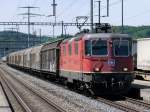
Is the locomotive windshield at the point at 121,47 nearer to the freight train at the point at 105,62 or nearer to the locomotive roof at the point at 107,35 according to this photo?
the freight train at the point at 105,62

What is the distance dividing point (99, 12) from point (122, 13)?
3.71 meters

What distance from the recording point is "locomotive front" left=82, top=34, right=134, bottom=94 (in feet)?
69.9

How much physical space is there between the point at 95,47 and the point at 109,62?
102 cm

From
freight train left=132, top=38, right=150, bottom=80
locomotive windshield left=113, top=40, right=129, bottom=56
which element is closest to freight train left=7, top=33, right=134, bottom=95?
locomotive windshield left=113, top=40, right=129, bottom=56

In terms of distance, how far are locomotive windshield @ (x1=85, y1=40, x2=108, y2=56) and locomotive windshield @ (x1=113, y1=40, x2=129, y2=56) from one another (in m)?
0.46

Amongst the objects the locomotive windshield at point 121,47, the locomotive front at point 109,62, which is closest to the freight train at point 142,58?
the locomotive windshield at point 121,47

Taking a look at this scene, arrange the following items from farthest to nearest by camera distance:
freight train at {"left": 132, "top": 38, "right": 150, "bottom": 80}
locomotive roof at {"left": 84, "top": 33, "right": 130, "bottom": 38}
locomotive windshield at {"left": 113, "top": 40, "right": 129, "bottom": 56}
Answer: freight train at {"left": 132, "top": 38, "right": 150, "bottom": 80} → locomotive roof at {"left": 84, "top": 33, "right": 130, "bottom": 38} → locomotive windshield at {"left": 113, "top": 40, "right": 129, "bottom": 56}

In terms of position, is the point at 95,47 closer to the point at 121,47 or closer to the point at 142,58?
the point at 121,47

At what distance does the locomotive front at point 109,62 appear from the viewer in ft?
69.9

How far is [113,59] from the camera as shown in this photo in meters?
21.6

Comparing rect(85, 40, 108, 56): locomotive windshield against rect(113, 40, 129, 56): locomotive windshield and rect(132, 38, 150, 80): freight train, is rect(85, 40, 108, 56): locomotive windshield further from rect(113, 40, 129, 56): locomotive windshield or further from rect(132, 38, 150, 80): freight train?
→ rect(132, 38, 150, 80): freight train

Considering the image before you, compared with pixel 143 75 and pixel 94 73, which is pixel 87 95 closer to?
pixel 94 73

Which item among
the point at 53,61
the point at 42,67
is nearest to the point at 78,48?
the point at 53,61

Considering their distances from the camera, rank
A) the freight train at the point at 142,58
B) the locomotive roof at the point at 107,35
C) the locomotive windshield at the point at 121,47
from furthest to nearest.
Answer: the freight train at the point at 142,58 → the locomotive roof at the point at 107,35 → the locomotive windshield at the point at 121,47
